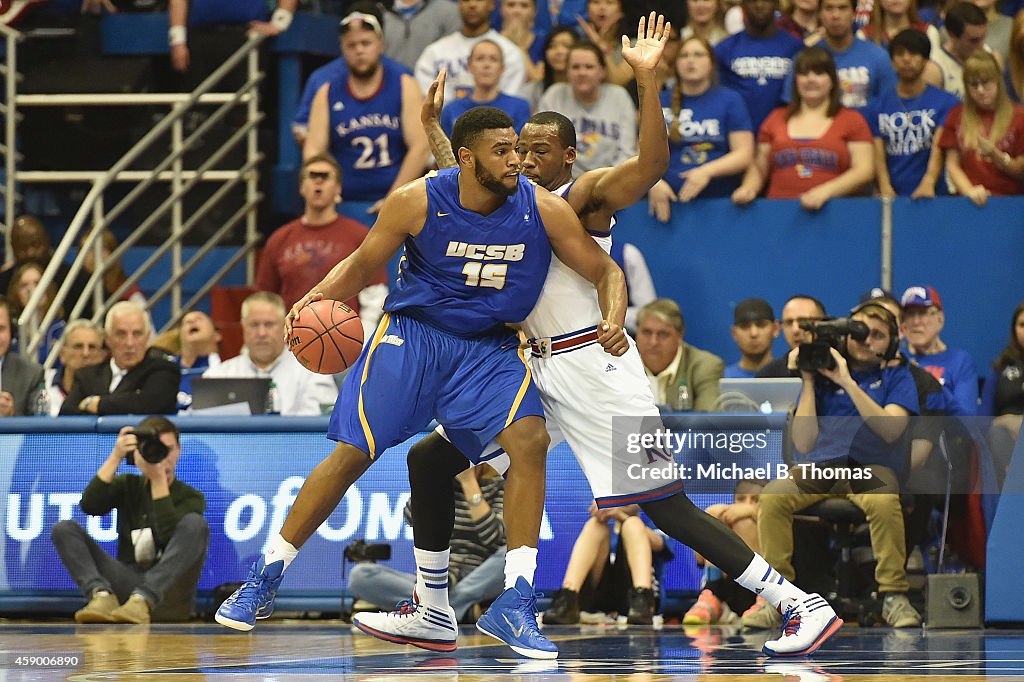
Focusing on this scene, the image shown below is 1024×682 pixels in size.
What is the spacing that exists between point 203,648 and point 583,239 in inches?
101

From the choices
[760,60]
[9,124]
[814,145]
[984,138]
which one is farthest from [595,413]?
[9,124]

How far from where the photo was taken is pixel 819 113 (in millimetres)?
12039

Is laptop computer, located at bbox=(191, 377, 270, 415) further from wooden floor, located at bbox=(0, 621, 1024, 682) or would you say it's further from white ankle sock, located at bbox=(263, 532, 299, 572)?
white ankle sock, located at bbox=(263, 532, 299, 572)

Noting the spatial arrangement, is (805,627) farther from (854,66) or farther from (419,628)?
(854,66)

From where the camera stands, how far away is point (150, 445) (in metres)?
9.54

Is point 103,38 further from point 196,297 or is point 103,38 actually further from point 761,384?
point 761,384

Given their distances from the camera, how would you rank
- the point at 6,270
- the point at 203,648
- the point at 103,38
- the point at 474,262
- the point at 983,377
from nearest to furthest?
the point at 474,262 → the point at 203,648 → the point at 983,377 → the point at 6,270 → the point at 103,38

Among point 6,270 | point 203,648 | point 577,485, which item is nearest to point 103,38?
point 6,270

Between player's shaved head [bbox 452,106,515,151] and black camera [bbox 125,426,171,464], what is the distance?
11.4ft

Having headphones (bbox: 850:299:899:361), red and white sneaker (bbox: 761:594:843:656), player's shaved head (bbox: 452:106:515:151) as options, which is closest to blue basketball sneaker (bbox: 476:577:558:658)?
red and white sneaker (bbox: 761:594:843:656)

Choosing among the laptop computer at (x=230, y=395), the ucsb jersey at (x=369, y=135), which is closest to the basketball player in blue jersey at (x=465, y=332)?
the laptop computer at (x=230, y=395)

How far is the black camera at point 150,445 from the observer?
9.52 m

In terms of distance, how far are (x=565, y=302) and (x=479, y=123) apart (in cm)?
91

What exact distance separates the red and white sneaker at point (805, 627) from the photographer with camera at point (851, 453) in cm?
184
